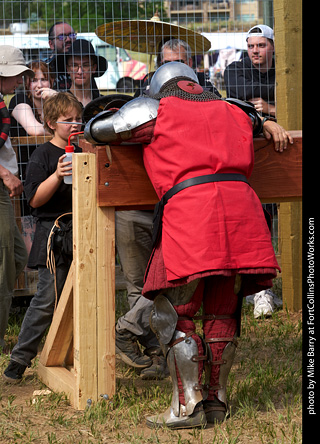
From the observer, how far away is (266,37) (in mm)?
6379

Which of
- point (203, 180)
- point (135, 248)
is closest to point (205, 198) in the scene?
point (203, 180)

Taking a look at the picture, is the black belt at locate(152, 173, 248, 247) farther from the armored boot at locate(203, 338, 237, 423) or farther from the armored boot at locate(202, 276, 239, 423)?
the armored boot at locate(203, 338, 237, 423)

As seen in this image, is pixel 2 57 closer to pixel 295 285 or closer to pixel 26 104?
pixel 26 104

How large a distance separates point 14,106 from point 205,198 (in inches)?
123

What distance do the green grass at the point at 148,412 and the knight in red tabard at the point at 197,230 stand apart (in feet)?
0.41

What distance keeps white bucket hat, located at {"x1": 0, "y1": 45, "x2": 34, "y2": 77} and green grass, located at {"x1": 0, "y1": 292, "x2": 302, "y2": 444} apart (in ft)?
6.41

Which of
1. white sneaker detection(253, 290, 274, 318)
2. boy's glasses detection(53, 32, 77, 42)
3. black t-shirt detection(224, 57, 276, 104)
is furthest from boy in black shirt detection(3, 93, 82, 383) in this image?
black t-shirt detection(224, 57, 276, 104)

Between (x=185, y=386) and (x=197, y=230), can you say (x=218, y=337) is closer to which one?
(x=185, y=386)

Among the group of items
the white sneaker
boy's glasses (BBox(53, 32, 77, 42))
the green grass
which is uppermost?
boy's glasses (BBox(53, 32, 77, 42))

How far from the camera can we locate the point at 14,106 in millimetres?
6078

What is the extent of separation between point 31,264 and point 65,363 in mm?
641

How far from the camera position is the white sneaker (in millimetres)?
5867

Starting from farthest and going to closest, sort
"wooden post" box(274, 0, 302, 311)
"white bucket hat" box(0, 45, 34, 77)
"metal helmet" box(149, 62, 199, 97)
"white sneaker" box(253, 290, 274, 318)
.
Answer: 1. "white sneaker" box(253, 290, 274, 318)
2. "wooden post" box(274, 0, 302, 311)
3. "white bucket hat" box(0, 45, 34, 77)
4. "metal helmet" box(149, 62, 199, 97)

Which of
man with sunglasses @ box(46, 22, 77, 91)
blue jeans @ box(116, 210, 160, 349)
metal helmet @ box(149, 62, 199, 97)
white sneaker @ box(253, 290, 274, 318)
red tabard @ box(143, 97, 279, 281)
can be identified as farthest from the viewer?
man with sunglasses @ box(46, 22, 77, 91)
